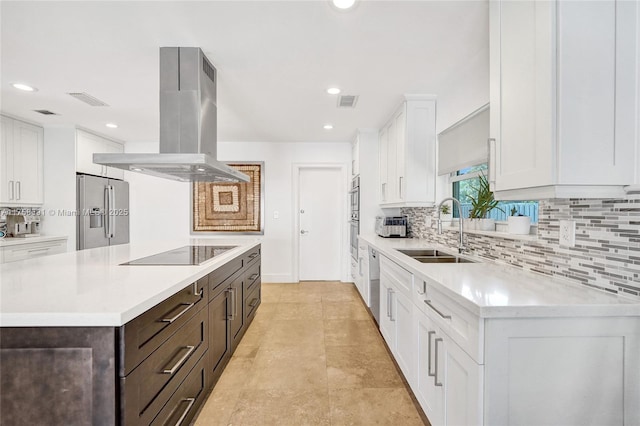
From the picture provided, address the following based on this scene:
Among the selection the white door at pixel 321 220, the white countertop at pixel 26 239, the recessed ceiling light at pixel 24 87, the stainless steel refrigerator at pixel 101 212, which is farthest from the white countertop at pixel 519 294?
the stainless steel refrigerator at pixel 101 212

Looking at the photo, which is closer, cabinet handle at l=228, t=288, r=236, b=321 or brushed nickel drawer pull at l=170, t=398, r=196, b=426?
brushed nickel drawer pull at l=170, t=398, r=196, b=426

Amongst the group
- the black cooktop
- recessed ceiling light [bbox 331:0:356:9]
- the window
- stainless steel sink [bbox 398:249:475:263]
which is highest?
recessed ceiling light [bbox 331:0:356:9]

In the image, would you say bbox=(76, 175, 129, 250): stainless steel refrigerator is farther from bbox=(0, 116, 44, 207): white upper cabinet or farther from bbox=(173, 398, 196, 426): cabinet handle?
bbox=(173, 398, 196, 426): cabinet handle

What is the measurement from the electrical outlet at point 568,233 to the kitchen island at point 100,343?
1.84 m

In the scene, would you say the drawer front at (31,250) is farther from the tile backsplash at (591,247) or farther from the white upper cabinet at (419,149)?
the tile backsplash at (591,247)

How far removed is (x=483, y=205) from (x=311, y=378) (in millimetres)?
1820

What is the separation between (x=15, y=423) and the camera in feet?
3.54

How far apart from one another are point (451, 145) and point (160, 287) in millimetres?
2590

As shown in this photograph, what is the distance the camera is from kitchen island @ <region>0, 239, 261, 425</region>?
1.08 meters

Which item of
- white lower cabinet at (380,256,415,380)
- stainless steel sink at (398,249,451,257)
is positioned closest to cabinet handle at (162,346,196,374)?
white lower cabinet at (380,256,415,380)

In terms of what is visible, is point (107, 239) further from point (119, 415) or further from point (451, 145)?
point (451, 145)

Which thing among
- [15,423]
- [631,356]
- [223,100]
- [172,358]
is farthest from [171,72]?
[631,356]

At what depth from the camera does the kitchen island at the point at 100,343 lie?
1079 millimetres

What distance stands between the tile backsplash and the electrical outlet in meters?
0.02
